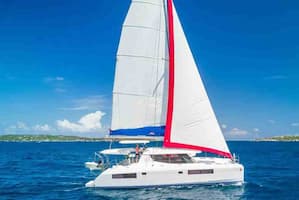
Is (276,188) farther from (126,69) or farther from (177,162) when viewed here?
(126,69)

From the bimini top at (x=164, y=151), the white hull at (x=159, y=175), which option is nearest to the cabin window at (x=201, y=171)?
the white hull at (x=159, y=175)

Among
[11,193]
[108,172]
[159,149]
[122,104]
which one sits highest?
[122,104]

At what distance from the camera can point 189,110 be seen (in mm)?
26734

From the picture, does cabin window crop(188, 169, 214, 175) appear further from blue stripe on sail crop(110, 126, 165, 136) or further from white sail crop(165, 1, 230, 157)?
blue stripe on sail crop(110, 126, 165, 136)

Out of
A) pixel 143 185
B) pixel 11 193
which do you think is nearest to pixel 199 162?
pixel 143 185

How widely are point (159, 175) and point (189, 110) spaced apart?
17.4 ft

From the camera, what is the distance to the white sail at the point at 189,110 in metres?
26.5

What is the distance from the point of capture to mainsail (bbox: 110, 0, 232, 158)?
26.1m

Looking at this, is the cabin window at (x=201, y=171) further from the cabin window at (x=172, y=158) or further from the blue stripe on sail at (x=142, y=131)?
the blue stripe on sail at (x=142, y=131)

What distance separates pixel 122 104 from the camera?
85.9 feet

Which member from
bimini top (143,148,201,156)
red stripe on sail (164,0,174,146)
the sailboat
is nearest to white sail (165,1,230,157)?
the sailboat

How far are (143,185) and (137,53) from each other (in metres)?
9.37

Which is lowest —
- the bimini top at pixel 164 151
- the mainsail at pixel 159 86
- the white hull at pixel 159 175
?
the white hull at pixel 159 175

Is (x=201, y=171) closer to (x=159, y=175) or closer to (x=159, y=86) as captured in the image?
(x=159, y=175)
